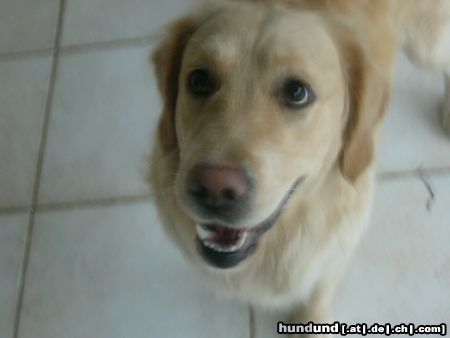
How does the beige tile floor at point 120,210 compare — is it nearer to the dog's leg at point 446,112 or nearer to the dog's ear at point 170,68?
the dog's leg at point 446,112

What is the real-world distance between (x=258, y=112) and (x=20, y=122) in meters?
1.21

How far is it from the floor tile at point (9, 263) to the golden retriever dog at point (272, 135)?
0.62 metres

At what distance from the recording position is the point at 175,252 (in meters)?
1.60

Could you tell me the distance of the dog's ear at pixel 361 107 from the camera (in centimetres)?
108

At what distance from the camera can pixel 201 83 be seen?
3.36ft

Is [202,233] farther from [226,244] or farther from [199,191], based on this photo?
[199,191]

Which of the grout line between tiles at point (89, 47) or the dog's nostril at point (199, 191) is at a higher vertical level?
the grout line between tiles at point (89, 47)

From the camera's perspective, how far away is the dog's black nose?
865mm

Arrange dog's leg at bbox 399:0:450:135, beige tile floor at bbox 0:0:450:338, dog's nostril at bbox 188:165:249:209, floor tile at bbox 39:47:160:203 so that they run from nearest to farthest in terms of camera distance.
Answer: dog's nostril at bbox 188:165:249:209, dog's leg at bbox 399:0:450:135, beige tile floor at bbox 0:0:450:338, floor tile at bbox 39:47:160:203

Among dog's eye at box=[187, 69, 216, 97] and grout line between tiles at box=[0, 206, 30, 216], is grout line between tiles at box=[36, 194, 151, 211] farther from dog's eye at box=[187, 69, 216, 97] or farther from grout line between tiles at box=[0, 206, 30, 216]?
dog's eye at box=[187, 69, 216, 97]

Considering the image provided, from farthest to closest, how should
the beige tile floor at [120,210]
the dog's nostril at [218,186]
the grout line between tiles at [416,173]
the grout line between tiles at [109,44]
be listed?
1. the grout line between tiles at [109,44]
2. the grout line between tiles at [416,173]
3. the beige tile floor at [120,210]
4. the dog's nostril at [218,186]

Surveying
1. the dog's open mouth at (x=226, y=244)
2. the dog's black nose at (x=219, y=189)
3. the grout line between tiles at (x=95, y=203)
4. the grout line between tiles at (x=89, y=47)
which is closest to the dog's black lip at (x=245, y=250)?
the dog's open mouth at (x=226, y=244)

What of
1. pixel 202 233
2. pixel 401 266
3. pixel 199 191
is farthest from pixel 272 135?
pixel 401 266

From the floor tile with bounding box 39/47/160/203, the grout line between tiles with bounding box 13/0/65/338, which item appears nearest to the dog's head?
the floor tile with bounding box 39/47/160/203
